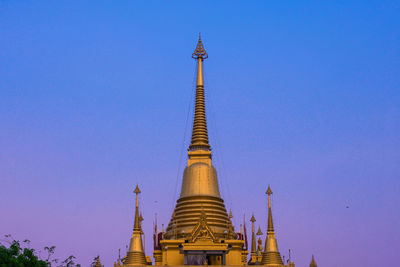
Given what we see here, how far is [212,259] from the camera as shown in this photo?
57562 millimetres

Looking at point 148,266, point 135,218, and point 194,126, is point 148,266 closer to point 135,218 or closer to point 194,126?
point 135,218

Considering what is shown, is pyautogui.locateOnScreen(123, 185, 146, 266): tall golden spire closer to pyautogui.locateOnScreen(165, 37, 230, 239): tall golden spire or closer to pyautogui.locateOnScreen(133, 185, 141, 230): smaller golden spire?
pyautogui.locateOnScreen(133, 185, 141, 230): smaller golden spire

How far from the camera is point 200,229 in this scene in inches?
2256

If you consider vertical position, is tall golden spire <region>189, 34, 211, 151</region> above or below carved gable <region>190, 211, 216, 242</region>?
above

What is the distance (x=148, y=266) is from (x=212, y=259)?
570cm

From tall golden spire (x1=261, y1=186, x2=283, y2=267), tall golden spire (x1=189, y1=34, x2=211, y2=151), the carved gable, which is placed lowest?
tall golden spire (x1=261, y1=186, x2=283, y2=267)

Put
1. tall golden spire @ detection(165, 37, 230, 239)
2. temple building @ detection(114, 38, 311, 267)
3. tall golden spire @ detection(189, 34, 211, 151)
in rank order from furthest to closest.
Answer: tall golden spire @ detection(189, 34, 211, 151), tall golden spire @ detection(165, 37, 230, 239), temple building @ detection(114, 38, 311, 267)

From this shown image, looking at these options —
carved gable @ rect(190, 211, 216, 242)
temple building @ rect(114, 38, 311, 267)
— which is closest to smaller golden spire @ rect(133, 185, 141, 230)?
temple building @ rect(114, 38, 311, 267)

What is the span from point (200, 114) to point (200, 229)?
1568 cm

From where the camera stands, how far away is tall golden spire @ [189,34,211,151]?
67562mm

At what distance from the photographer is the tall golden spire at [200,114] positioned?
67.6 meters

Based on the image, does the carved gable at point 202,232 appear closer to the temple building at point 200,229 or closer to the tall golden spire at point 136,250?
the temple building at point 200,229

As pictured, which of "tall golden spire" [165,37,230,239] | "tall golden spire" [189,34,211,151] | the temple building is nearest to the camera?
the temple building

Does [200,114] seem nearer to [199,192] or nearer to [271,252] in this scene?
[199,192]
